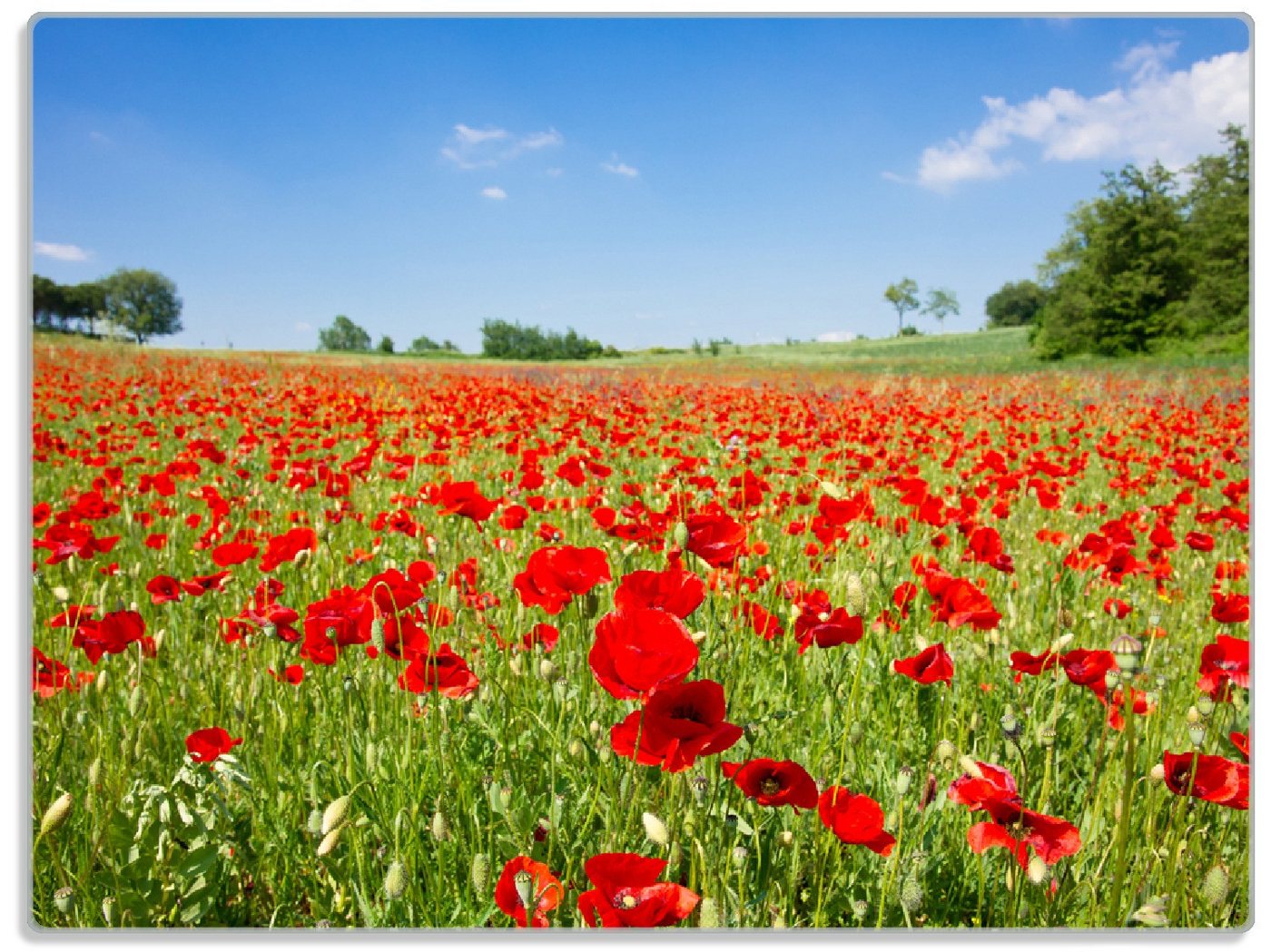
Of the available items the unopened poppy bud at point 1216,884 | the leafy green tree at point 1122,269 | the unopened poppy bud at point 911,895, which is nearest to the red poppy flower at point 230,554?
the unopened poppy bud at point 911,895

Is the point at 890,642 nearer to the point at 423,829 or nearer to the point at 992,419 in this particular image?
the point at 423,829

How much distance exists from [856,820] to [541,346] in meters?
6.03

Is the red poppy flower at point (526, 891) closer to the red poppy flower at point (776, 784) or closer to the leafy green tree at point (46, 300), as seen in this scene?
the red poppy flower at point (776, 784)

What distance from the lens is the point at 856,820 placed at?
1134mm

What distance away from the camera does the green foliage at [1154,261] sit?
2.37m

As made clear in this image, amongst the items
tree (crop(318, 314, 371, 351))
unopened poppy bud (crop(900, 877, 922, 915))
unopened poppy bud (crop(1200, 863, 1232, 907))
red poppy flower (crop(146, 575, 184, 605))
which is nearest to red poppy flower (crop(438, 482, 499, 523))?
red poppy flower (crop(146, 575, 184, 605))

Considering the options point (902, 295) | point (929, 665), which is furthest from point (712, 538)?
point (902, 295)

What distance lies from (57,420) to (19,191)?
1.85 m

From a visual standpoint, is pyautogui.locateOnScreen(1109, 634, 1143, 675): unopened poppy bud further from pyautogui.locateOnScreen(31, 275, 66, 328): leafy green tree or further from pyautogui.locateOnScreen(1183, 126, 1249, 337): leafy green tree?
pyautogui.locateOnScreen(31, 275, 66, 328): leafy green tree

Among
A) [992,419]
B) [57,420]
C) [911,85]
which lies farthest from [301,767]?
[992,419]

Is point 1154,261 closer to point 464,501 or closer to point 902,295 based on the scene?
point 902,295

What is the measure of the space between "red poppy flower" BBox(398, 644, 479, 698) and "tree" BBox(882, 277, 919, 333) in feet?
7.08

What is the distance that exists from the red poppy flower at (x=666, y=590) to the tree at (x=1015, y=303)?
2.25 metres

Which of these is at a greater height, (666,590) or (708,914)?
(666,590)
